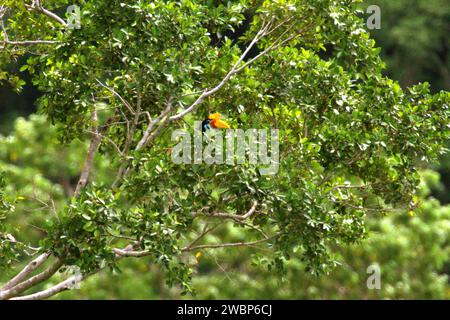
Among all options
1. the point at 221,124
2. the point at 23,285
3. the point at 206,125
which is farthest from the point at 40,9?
the point at 23,285

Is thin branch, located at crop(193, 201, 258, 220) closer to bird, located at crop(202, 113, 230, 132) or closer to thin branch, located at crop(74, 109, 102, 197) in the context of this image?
bird, located at crop(202, 113, 230, 132)

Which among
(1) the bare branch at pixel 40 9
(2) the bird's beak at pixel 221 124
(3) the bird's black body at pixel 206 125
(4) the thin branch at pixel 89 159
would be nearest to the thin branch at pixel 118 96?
(4) the thin branch at pixel 89 159

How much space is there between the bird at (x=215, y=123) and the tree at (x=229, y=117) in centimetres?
20

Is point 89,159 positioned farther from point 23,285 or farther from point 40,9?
point 40,9

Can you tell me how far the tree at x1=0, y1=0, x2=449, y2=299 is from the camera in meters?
7.73

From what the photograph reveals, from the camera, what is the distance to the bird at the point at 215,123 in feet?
26.8

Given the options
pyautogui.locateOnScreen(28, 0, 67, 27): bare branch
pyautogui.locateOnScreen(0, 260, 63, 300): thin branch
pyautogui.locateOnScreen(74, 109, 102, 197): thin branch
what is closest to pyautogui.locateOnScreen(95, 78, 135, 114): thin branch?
pyautogui.locateOnScreen(74, 109, 102, 197): thin branch

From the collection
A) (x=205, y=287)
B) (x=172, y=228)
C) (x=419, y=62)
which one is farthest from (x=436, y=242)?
(x=419, y=62)

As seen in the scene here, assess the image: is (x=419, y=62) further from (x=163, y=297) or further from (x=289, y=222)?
(x=289, y=222)

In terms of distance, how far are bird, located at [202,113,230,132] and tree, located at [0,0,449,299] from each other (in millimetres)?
197

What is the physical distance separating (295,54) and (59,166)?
8741mm

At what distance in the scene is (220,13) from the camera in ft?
27.4

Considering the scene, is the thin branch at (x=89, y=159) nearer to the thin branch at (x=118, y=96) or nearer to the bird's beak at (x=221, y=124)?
the thin branch at (x=118, y=96)

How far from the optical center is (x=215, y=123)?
823cm
